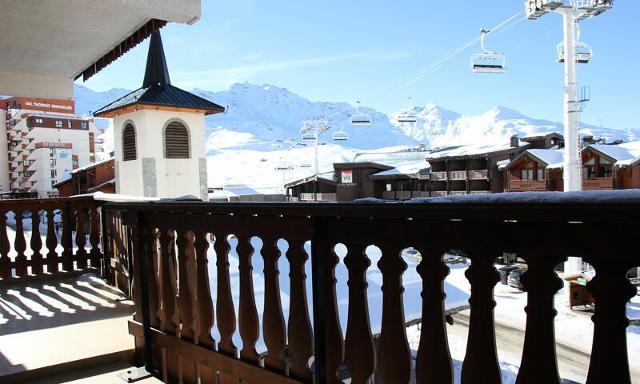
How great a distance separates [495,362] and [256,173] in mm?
82503

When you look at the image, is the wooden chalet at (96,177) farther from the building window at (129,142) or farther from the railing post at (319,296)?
the railing post at (319,296)

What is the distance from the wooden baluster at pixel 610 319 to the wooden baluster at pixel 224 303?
4.52 ft

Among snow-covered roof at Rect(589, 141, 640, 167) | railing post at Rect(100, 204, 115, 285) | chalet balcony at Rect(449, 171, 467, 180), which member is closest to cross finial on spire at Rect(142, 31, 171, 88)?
chalet balcony at Rect(449, 171, 467, 180)

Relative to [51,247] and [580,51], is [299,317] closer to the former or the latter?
[51,247]

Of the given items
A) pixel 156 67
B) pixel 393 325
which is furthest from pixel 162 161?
pixel 393 325

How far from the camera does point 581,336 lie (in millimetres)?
11227

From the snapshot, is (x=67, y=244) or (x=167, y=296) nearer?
(x=167, y=296)

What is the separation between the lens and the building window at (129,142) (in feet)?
67.0

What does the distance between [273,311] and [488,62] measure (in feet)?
54.5

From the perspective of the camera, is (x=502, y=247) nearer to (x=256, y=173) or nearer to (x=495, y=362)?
(x=495, y=362)

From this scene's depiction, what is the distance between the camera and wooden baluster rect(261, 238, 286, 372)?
1757mm

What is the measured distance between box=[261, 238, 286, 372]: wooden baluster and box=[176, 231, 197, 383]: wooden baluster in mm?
575

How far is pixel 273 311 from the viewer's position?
178cm

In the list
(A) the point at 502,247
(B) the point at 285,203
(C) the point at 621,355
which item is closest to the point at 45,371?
(B) the point at 285,203
